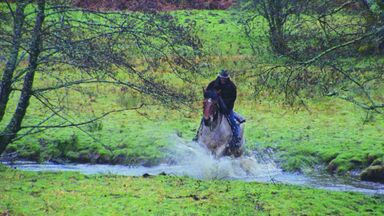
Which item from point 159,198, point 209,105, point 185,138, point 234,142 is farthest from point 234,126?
point 159,198

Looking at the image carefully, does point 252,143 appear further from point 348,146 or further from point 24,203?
point 24,203

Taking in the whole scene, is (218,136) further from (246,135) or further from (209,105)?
(246,135)

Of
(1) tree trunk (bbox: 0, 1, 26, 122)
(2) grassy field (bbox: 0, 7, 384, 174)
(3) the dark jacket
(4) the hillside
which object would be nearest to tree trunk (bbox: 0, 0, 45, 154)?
(1) tree trunk (bbox: 0, 1, 26, 122)

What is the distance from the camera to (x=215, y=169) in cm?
1370

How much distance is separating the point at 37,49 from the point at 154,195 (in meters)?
2.99

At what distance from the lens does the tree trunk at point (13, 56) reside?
891cm

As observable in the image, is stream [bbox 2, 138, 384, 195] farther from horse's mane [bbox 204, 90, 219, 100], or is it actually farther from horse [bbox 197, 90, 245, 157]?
horse's mane [bbox 204, 90, 219, 100]

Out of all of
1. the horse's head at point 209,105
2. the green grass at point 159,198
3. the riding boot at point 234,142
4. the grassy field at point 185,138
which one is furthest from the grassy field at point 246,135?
the green grass at point 159,198

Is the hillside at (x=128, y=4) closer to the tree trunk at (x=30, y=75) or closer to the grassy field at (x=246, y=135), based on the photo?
the tree trunk at (x=30, y=75)

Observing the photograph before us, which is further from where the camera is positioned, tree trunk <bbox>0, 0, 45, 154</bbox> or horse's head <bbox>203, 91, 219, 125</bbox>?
horse's head <bbox>203, 91, 219, 125</bbox>

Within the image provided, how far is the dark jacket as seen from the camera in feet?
46.4

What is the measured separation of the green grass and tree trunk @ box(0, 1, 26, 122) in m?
1.50

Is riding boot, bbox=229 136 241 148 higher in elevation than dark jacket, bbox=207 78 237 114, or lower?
lower

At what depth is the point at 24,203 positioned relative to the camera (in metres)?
9.31
